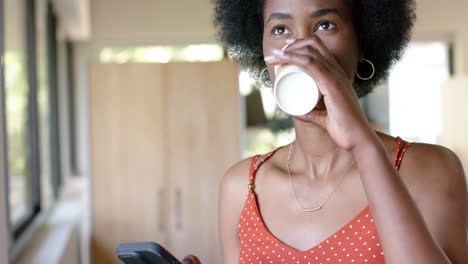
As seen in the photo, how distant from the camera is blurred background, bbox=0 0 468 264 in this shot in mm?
3656

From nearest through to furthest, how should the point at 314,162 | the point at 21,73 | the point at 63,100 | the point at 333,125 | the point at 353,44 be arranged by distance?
the point at 333,125 → the point at 353,44 → the point at 314,162 → the point at 21,73 → the point at 63,100

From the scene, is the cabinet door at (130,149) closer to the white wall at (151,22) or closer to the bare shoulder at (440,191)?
the white wall at (151,22)

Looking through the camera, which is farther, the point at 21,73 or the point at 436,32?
the point at 436,32

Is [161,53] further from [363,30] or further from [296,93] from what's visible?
[296,93]

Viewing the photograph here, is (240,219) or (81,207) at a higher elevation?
(240,219)

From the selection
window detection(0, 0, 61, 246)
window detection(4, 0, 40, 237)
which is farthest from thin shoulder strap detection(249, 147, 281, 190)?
window detection(4, 0, 40, 237)

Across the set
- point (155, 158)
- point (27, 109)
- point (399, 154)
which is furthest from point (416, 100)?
point (399, 154)

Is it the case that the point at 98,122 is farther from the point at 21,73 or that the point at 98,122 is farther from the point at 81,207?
the point at 81,207

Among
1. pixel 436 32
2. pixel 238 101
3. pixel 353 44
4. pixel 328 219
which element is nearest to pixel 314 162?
pixel 328 219

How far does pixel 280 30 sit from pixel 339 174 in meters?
0.35

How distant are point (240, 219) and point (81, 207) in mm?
4074

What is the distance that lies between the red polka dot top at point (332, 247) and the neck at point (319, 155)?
138 millimetres

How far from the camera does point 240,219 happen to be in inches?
52.8

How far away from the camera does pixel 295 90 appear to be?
3.02 feet
